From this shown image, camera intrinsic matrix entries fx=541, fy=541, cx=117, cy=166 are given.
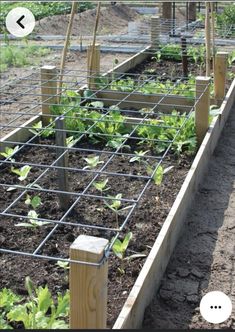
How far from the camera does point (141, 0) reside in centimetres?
1530

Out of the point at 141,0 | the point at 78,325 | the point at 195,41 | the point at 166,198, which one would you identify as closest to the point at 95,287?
the point at 78,325

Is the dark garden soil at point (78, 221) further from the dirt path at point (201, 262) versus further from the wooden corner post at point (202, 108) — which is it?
the wooden corner post at point (202, 108)

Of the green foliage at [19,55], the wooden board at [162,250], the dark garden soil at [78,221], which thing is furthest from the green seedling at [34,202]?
the green foliage at [19,55]

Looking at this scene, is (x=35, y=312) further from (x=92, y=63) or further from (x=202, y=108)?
(x=92, y=63)

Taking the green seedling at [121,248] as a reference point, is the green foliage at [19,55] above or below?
above

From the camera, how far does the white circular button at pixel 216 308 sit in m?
2.50

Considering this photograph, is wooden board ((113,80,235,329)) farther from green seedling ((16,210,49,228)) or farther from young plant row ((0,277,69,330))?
green seedling ((16,210,49,228))

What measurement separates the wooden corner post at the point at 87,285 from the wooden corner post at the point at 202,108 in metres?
2.74

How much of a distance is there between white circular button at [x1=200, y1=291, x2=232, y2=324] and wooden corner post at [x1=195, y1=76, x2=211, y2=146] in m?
1.89

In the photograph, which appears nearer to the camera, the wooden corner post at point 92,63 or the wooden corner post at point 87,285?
the wooden corner post at point 87,285

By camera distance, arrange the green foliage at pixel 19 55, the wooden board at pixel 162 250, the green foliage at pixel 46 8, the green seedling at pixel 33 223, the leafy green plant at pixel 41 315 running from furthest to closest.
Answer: the green foliage at pixel 46 8 → the green foliage at pixel 19 55 → the green seedling at pixel 33 223 → the wooden board at pixel 162 250 → the leafy green plant at pixel 41 315

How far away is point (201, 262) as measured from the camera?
307 centimetres

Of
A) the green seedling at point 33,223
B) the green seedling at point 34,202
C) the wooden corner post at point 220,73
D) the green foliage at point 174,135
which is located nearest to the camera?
the green seedling at point 33,223

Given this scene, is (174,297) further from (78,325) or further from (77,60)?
(77,60)
